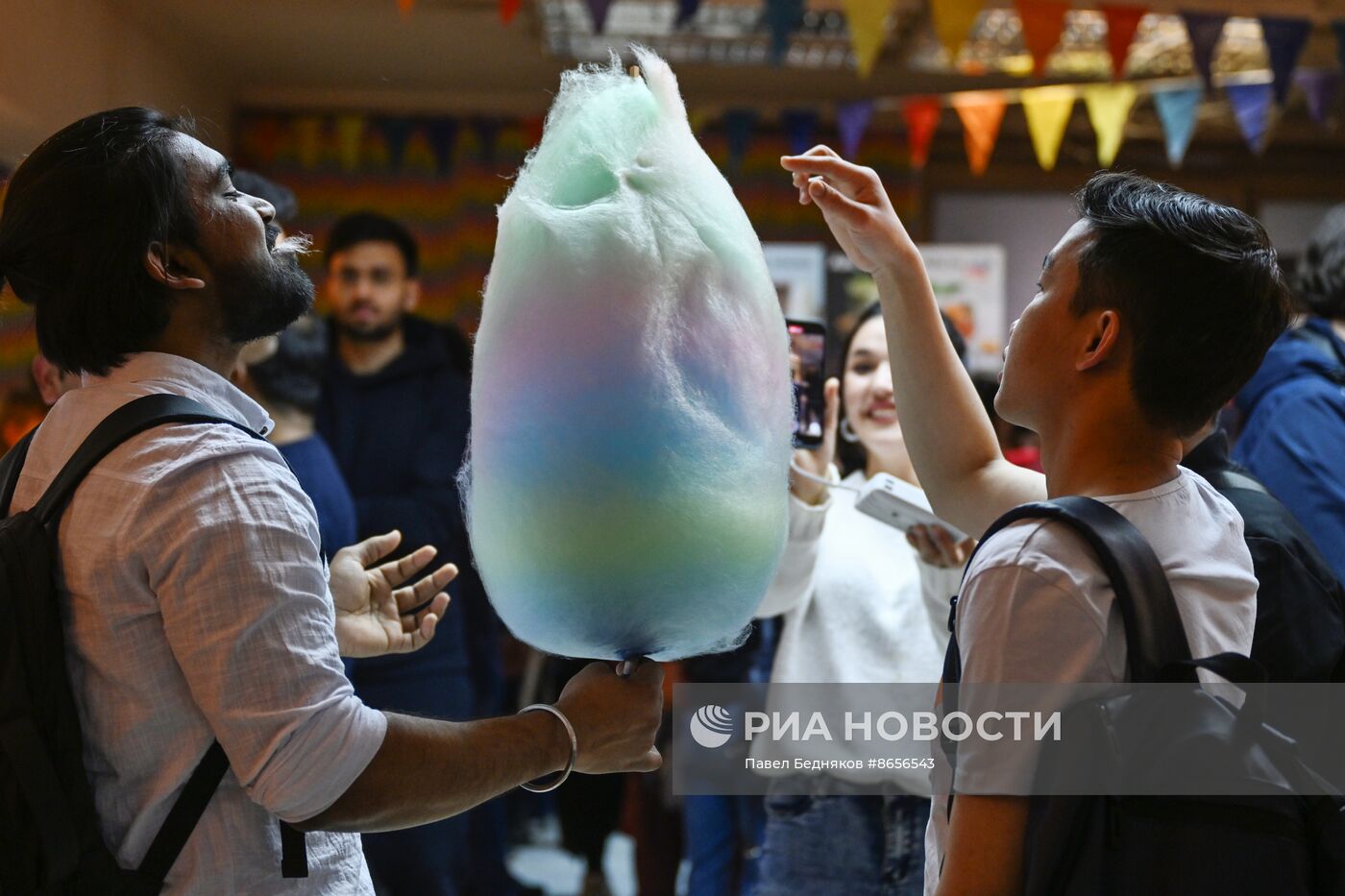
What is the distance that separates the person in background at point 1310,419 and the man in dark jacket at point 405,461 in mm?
1608

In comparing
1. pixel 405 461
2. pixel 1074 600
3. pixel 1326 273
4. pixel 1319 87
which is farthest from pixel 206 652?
pixel 1319 87

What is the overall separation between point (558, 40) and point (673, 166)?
344 centimetres

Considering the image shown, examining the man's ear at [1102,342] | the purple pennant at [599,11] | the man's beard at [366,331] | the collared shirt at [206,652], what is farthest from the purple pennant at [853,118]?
the collared shirt at [206,652]

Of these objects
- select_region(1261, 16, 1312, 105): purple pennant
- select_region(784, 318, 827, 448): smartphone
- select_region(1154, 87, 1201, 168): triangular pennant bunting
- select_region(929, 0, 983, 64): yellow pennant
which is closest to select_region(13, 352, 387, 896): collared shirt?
select_region(784, 318, 827, 448): smartphone

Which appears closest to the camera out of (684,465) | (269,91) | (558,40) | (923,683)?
(684,465)

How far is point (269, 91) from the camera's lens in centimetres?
491

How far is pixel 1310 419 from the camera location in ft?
6.66

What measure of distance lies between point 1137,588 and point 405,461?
81.9 inches

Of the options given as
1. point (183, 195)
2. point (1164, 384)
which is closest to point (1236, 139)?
point (1164, 384)

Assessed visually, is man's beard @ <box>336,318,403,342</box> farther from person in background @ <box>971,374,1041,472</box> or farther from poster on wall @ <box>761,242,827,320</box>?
poster on wall @ <box>761,242,827,320</box>

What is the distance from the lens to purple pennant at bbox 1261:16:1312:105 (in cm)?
350

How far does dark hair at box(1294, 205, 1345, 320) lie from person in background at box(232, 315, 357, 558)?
5.81 feet

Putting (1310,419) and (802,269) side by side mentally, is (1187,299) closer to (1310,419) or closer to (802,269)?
(1310,419)

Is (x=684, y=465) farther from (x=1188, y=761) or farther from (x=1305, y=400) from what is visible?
(x=1305, y=400)
